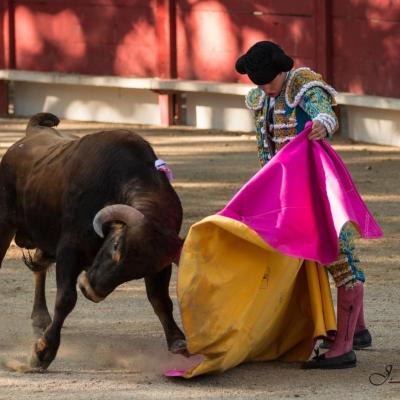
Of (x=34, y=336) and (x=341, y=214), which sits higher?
(x=341, y=214)

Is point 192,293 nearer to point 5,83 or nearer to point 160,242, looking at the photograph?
point 160,242

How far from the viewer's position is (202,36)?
1162 centimetres

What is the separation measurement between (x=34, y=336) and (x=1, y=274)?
1258 millimetres

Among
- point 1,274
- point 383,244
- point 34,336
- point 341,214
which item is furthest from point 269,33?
point 341,214

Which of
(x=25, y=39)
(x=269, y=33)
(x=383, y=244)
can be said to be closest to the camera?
(x=383, y=244)

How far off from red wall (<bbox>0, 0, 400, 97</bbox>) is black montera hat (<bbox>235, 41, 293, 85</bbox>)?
5780 millimetres

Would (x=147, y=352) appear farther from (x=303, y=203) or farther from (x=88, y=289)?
(x=303, y=203)

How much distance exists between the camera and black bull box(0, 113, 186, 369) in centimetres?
419

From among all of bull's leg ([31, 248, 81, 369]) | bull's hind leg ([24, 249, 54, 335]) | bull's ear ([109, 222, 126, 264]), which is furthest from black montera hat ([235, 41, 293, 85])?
bull's hind leg ([24, 249, 54, 335])

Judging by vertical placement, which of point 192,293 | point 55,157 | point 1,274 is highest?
point 55,157

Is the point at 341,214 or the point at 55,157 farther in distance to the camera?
the point at 55,157

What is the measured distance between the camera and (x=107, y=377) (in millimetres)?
4320

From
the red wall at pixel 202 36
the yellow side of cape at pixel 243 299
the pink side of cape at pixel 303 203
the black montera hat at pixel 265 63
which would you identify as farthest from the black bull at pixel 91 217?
the red wall at pixel 202 36

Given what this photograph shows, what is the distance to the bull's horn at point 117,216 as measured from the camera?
165 inches
